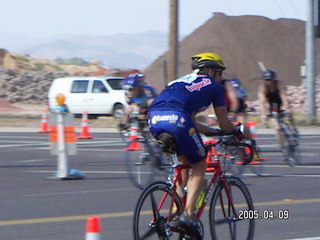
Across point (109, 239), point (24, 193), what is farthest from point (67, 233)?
point (24, 193)

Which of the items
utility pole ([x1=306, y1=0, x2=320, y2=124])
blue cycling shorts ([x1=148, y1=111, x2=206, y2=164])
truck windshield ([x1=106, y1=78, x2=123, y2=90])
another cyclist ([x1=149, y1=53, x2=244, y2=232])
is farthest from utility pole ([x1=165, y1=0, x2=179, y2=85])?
blue cycling shorts ([x1=148, y1=111, x2=206, y2=164])

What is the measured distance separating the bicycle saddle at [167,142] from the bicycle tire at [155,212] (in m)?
0.32

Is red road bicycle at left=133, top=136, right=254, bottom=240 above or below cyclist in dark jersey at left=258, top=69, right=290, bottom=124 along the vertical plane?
below

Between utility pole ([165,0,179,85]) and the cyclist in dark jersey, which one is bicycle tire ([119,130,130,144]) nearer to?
the cyclist in dark jersey

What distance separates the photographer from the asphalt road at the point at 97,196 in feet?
Answer: 30.0

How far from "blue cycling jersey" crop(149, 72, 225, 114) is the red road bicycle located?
0.34m

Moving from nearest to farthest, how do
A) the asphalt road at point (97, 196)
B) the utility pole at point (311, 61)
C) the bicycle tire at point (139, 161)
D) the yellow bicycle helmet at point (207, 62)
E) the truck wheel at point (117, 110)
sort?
the yellow bicycle helmet at point (207, 62), the asphalt road at point (97, 196), the bicycle tire at point (139, 161), the utility pole at point (311, 61), the truck wheel at point (117, 110)

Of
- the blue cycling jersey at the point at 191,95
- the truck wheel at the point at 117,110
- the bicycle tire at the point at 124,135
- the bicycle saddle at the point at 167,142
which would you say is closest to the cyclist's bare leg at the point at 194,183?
the bicycle saddle at the point at 167,142

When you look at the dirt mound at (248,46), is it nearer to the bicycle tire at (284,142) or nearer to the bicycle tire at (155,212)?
the bicycle tire at (284,142)

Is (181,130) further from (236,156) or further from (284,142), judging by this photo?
(284,142)

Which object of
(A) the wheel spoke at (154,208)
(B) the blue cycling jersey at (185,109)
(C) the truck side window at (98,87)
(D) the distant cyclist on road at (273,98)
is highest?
(C) the truck side window at (98,87)

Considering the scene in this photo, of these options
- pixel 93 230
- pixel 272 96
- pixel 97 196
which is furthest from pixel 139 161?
pixel 93 230

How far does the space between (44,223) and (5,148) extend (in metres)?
10.8

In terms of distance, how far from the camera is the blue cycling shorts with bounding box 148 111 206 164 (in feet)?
23.8
